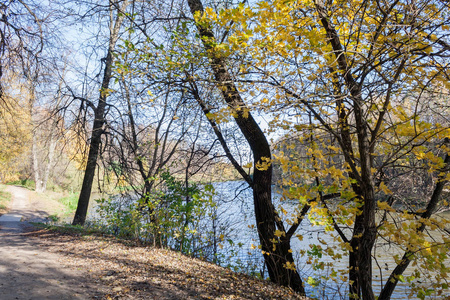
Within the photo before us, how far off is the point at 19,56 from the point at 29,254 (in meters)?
4.01

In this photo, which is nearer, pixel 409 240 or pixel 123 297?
pixel 409 240

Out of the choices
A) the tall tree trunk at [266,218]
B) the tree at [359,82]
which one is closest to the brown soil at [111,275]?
the tall tree trunk at [266,218]

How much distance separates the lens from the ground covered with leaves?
367 centimetres

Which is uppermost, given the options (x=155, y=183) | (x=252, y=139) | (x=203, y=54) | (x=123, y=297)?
(x=203, y=54)

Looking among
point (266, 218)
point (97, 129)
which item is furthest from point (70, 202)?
point (266, 218)

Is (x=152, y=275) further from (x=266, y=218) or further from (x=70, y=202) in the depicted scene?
(x=70, y=202)

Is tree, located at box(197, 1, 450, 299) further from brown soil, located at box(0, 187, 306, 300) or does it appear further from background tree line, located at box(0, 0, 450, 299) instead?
brown soil, located at box(0, 187, 306, 300)

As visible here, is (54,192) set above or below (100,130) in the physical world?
below

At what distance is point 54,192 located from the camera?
2028 centimetres

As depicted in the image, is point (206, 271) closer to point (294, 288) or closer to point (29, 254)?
point (294, 288)

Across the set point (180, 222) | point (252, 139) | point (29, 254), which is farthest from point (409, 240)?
point (29, 254)

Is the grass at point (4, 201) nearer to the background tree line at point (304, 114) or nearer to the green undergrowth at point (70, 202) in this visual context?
the green undergrowth at point (70, 202)

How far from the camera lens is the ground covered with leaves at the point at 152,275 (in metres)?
3.67

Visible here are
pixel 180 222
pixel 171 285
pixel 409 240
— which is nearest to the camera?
pixel 409 240
